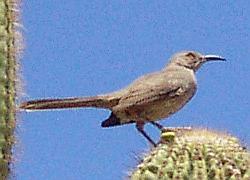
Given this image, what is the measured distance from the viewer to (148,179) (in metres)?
3.36

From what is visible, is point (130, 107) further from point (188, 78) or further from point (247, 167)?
point (247, 167)

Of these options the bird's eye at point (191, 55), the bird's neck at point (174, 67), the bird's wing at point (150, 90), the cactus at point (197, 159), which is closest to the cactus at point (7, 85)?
the cactus at point (197, 159)

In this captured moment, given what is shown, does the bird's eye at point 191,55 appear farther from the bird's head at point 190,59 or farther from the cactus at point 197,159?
the cactus at point 197,159

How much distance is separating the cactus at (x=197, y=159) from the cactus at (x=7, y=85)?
523mm

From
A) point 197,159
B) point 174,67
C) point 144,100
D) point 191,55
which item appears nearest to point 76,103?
point 144,100

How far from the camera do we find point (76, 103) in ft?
23.9

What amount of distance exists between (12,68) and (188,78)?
13.7ft

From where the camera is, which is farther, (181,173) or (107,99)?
(107,99)

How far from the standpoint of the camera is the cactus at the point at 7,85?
131 inches

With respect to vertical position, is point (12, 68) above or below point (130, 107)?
below

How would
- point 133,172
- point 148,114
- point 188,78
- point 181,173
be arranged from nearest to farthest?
point 181,173, point 133,172, point 148,114, point 188,78

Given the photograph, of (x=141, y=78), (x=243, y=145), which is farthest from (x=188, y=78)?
(x=243, y=145)

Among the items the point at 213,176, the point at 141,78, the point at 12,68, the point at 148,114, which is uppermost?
the point at 141,78

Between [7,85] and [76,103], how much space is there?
12.9 ft
